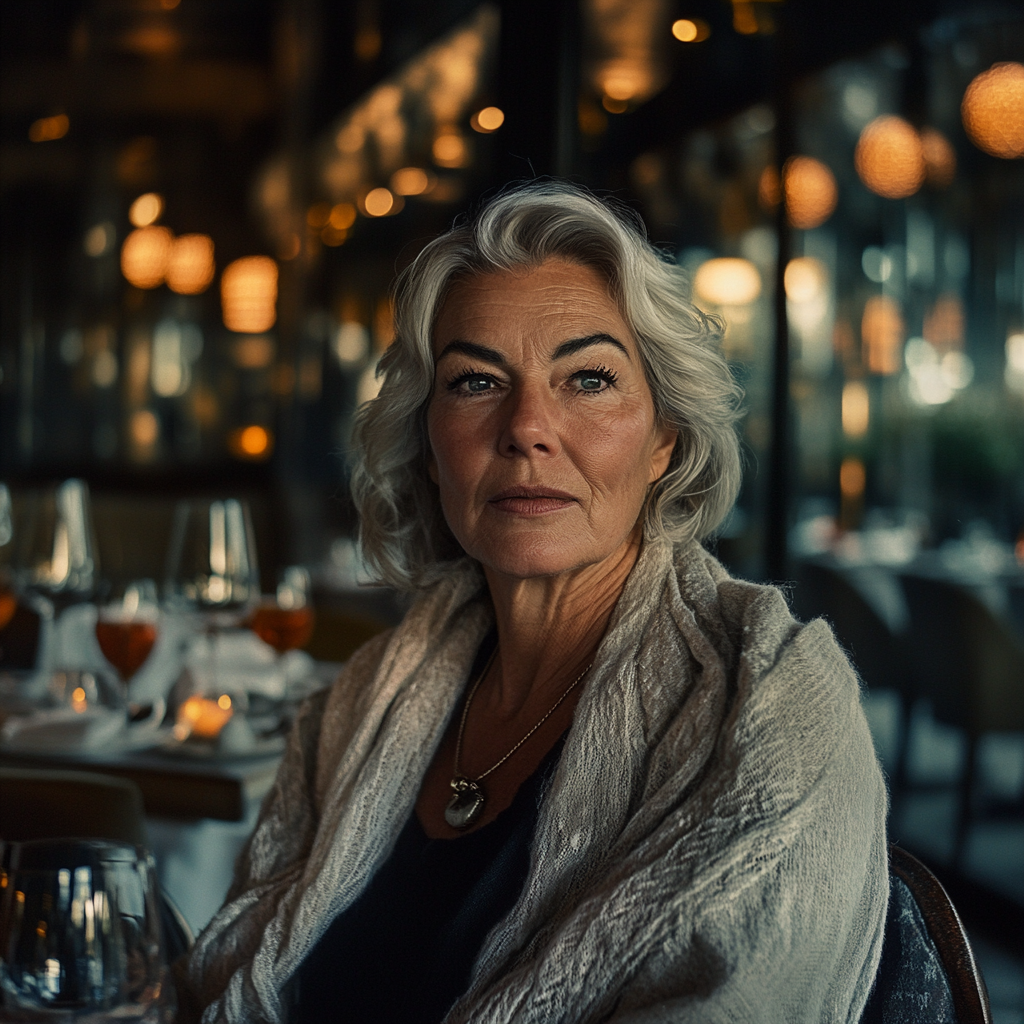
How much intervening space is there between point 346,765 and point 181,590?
791mm

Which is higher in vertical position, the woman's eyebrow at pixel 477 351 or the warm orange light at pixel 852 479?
the woman's eyebrow at pixel 477 351

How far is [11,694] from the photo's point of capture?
2.34 meters

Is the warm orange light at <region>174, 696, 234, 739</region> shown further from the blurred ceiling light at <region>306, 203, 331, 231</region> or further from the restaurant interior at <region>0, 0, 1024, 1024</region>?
the blurred ceiling light at <region>306, 203, 331, 231</region>

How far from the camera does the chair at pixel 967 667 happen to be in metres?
3.89

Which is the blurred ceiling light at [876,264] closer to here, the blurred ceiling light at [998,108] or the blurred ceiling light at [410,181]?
the blurred ceiling light at [998,108]

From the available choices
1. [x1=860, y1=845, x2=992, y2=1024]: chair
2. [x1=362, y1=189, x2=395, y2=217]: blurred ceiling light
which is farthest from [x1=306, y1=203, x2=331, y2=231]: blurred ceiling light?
[x1=860, y1=845, x2=992, y2=1024]: chair

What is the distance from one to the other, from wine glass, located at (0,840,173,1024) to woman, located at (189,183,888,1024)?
0.38 meters

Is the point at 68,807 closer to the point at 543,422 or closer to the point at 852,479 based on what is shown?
the point at 543,422

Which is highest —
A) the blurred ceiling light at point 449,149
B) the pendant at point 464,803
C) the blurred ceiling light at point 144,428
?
the blurred ceiling light at point 449,149

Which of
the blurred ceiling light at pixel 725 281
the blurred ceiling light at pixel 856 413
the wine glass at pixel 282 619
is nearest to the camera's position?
the wine glass at pixel 282 619

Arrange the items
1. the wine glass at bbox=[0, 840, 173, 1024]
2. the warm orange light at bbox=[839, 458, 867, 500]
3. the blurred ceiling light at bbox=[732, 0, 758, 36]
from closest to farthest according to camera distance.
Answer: the wine glass at bbox=[0, 840, 173, 1024] → the blurred ceiling light at bbox=[732, 0, 758, 36] → the warm orange light at bbox=[839, 458, 867, 500]

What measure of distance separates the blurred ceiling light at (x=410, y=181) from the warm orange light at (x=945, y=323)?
10.7 ft

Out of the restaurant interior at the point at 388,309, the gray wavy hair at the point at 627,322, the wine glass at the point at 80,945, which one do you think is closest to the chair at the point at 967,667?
the restaurant interior at the point at 388,309

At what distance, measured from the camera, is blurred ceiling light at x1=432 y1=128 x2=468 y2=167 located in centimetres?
707
